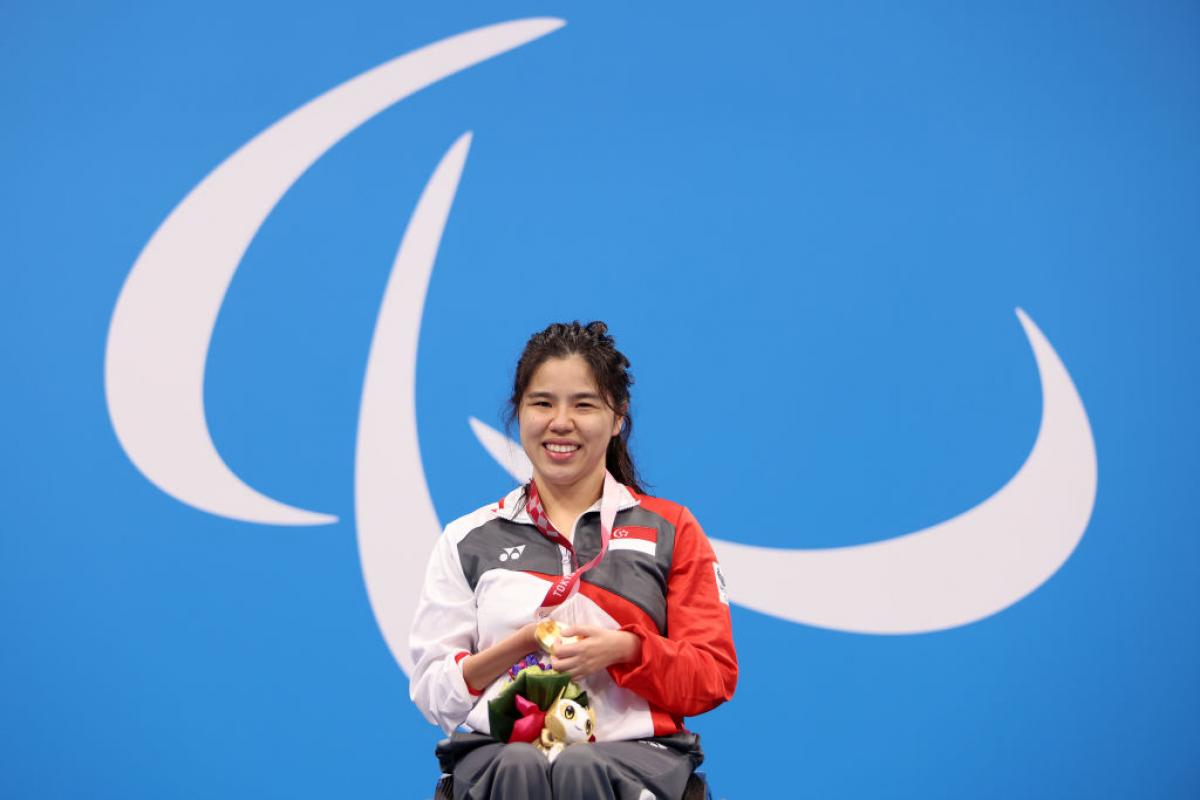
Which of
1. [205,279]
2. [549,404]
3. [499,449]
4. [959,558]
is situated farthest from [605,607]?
[205,279]

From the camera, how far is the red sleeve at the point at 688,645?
178cm

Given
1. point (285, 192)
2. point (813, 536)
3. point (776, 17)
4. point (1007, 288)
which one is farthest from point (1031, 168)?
point (285, 192)

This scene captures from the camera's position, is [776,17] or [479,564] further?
[776,17]

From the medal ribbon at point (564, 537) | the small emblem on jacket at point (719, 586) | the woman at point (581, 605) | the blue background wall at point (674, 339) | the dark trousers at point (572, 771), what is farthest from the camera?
the blue background wall at point (674, 339)

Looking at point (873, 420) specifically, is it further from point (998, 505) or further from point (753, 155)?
point (753, 155)

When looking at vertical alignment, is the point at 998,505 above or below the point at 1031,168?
below

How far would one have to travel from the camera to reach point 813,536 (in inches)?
120

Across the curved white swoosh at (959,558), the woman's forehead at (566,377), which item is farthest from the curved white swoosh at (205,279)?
the woman's forehead at (566,377)

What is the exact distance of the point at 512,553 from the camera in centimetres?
195

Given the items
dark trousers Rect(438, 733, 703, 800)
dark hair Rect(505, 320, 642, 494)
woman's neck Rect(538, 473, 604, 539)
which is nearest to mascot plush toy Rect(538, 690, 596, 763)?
dark trousers Rect(438, 733, 703, 800)

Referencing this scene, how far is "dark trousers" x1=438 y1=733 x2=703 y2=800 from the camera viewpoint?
1621 millimetres

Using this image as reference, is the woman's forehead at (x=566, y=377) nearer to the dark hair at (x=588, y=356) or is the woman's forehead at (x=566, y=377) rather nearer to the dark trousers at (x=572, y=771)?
the dark hair at (x=588, y=356)

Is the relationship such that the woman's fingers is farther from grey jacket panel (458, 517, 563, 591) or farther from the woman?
grey jacket panel (458, 517, 563, 591)

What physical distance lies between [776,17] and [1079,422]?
1.45 m
